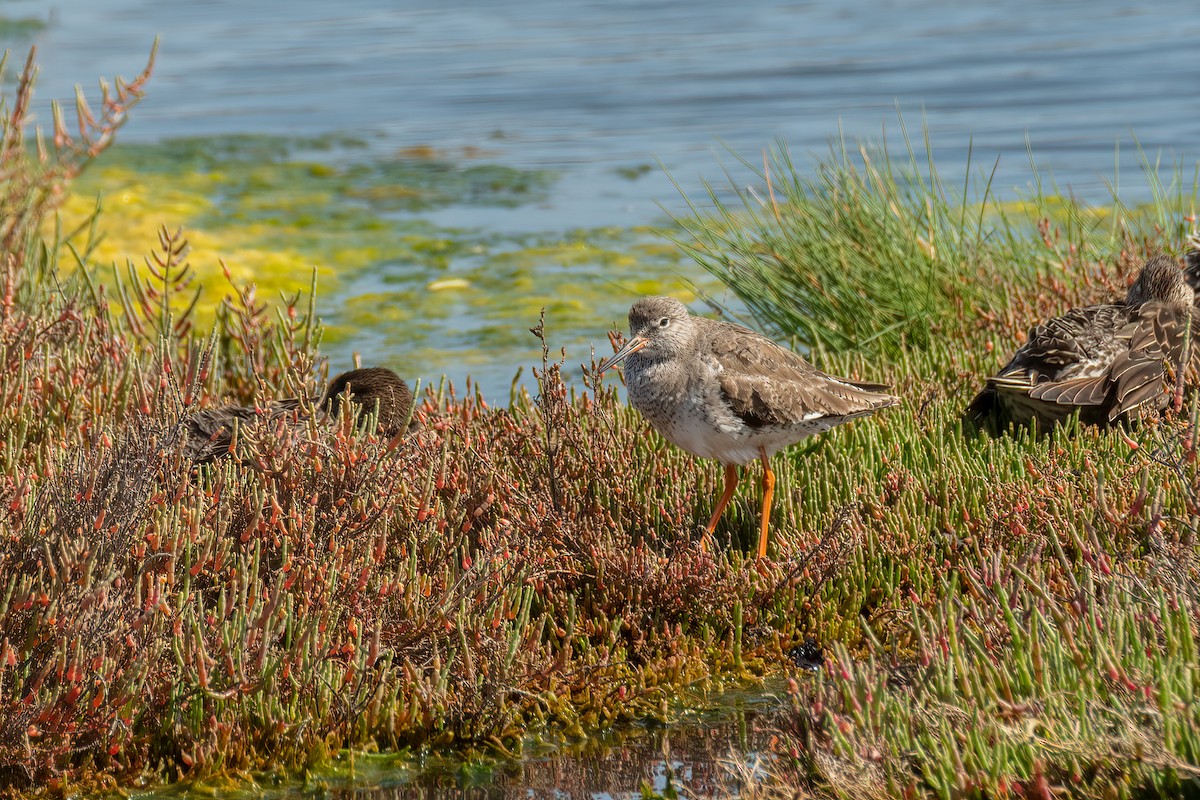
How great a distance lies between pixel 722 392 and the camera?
6184 millimetres

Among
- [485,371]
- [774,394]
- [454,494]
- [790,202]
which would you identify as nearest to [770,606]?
[774,394]

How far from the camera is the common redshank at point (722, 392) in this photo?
6164mm

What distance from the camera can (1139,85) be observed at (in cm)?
1809

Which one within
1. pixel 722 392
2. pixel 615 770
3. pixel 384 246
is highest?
pixel 384 246

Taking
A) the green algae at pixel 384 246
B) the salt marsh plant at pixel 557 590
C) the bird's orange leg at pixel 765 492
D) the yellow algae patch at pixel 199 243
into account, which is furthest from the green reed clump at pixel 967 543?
the yellow algae patch at pixel 199 243

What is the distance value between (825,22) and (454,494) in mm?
20584

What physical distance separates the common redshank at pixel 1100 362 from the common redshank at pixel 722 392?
1.09m

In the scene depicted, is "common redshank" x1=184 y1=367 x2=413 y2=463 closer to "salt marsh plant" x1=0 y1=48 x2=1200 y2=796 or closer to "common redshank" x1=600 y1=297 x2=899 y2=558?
"salt marsh plant" x1=0 y1=48 x2=1200 y2=796

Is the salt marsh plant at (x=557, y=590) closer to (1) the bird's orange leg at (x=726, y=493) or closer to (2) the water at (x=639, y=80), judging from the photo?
(1) the bird's orange leg at (x=726, y=493)

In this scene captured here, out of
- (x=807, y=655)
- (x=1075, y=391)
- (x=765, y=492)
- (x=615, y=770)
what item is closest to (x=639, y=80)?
(x=1075, y=391)

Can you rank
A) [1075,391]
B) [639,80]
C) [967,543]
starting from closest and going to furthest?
1. [967,543]
2. [1075,391]
3. [639,80]

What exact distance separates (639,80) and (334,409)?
540 inches

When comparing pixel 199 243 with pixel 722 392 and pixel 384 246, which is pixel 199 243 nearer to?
pixel 384 246

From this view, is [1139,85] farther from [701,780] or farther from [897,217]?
[701,780]
